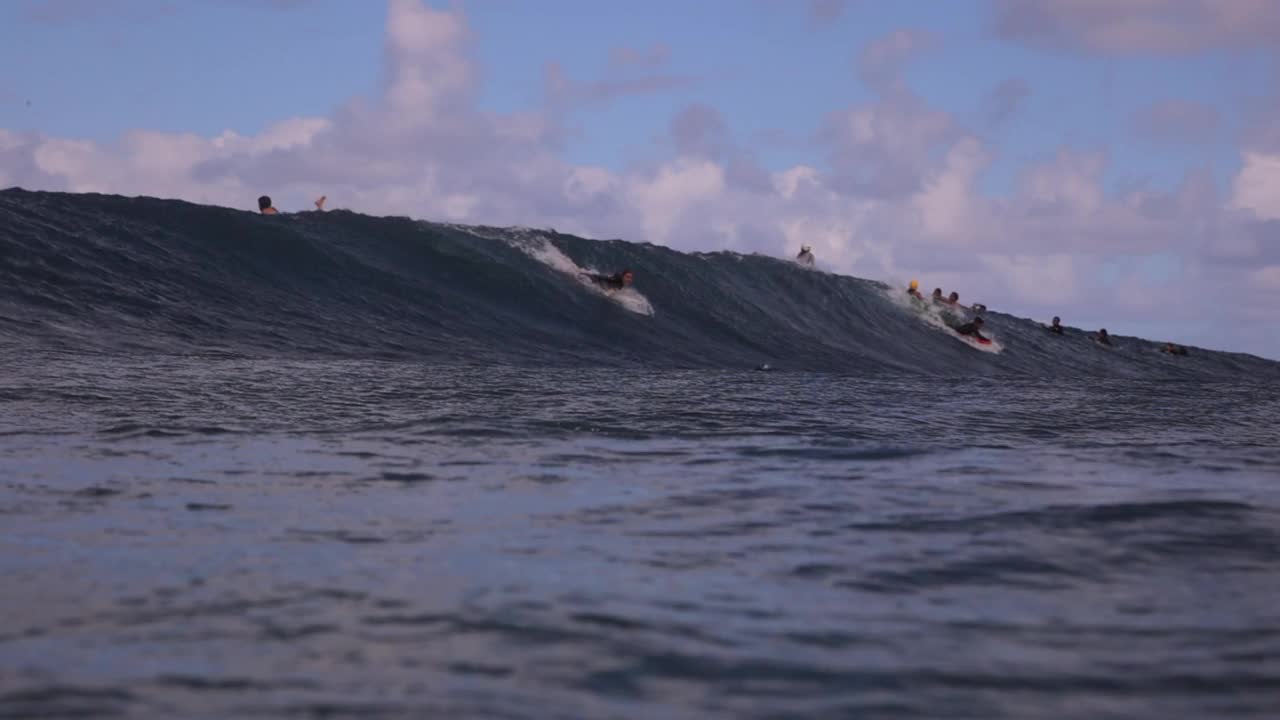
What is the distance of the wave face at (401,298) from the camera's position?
55.7 ft

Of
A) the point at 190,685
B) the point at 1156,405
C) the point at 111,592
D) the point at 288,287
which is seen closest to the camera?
the point at 190,685

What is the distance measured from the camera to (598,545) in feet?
17.9

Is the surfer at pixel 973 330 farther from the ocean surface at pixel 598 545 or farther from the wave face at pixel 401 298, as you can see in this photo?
the ocean surface at pixel 598 545

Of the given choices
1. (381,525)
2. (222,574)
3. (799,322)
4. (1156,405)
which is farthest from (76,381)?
(799,322)

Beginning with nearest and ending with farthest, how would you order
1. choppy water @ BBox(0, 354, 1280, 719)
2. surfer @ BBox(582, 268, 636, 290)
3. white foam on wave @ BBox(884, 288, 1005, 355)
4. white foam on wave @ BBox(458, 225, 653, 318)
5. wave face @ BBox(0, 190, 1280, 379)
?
1. choppy water @ BBox(0, 354, 1280, 719)
2. wave face @ BBox(0, 190, 1280, 379)
3. white foam on wave @ BBox(458, 225, 653, 318)
4. surfer @ BBox(582, 268, 636, 290)
5. white foam on wave @ BBox(884, 288, 1005, 355)

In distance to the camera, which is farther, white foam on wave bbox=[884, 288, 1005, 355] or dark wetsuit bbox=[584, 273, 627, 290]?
white foam on wave bbox=[884, 288, 1005, 355]

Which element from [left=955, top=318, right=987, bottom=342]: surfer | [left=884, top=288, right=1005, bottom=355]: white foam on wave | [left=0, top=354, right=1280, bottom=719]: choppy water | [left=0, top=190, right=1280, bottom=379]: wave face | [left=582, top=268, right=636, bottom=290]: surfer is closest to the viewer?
[left=0, top=354, right=1280, bottom=719]: choppy water

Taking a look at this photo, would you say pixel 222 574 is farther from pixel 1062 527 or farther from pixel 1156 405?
pixel 1156 405

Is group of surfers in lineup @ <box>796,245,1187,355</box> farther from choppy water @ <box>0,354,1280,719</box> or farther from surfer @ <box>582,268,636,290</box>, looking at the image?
choppy water @ <box>0,354,1280,719</box>

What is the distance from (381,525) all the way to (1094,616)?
2955 mm

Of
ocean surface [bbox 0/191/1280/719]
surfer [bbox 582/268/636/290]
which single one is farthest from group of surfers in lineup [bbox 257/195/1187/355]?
ocean surface [bbox 0/191/1280/719]

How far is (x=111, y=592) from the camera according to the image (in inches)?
175

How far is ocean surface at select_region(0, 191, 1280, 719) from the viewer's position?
3615 mm

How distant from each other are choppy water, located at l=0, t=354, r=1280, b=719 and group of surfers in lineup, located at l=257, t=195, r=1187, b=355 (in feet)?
50.5
